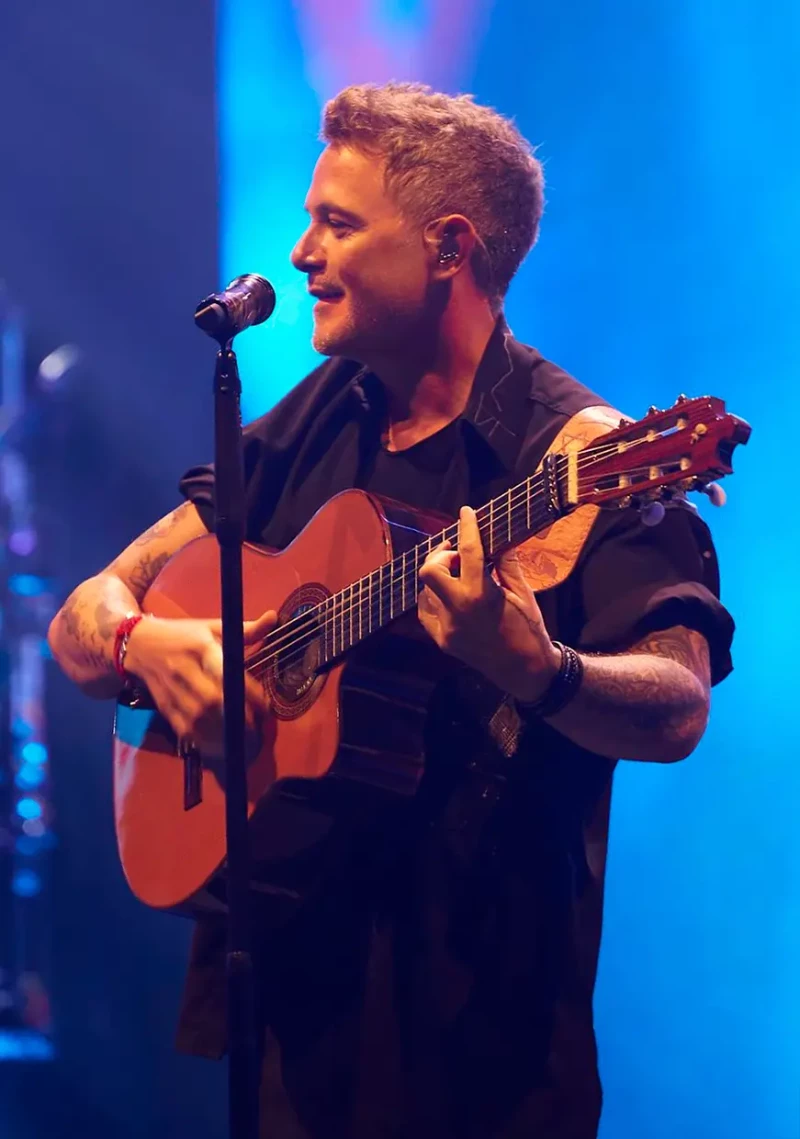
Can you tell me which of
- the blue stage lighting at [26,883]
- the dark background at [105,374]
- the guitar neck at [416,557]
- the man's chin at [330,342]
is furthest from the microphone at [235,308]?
the blue stage lighting at [26,883]

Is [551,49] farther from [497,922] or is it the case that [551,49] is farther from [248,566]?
[497,922]

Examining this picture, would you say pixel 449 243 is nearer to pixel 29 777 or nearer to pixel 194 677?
pixel 194 677

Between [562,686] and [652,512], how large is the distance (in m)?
0.26

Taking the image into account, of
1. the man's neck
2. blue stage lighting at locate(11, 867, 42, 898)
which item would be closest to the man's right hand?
the man's neck

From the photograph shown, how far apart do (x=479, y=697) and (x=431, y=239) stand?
2.57 feet

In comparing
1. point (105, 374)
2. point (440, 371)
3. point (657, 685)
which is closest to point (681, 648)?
point (657, 685)

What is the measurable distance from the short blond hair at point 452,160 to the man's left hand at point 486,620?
29.2 inches

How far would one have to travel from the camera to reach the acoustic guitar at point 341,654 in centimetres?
169

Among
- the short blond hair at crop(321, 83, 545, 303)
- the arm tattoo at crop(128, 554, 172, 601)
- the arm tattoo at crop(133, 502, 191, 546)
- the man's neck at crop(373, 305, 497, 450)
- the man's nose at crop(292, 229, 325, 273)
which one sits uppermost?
the short blond hair at crop(321, 83, 545, 303)

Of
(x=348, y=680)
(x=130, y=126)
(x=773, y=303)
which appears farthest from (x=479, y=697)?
(x=130, y=126)

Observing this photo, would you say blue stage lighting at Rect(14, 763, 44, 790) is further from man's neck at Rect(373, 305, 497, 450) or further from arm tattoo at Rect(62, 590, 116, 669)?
man's neck at Rect(373, 305, 497, 450)

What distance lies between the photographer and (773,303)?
2.60m

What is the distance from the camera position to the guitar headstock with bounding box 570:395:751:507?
1599 mm

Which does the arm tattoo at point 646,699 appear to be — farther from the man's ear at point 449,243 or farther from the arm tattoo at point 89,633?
the arm tattoo at point 89,633
